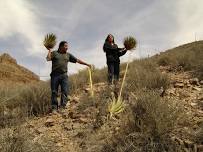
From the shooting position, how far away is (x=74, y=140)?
7969 millimetres

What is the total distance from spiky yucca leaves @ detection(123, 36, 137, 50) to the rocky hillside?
13342 mm

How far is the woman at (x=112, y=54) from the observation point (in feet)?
37.7

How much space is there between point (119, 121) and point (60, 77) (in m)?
2.48

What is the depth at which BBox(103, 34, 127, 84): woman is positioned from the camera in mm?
11500

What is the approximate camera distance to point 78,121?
8898 millimetres

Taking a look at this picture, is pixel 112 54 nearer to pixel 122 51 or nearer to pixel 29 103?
pixel 122 51

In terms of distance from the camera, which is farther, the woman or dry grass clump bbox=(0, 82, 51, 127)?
the woman

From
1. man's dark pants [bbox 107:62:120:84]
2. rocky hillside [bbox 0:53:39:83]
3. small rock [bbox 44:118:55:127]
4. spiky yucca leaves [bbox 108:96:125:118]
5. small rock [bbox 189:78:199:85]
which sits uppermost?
rocky hillside [bbox 0:53:39:83]

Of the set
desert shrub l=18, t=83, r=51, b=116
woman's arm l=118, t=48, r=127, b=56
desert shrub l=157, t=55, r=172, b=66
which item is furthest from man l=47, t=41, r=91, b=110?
desert shrub l=157, t=55, r=172, b=66

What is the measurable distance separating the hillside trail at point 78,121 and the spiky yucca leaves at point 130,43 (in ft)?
4.64

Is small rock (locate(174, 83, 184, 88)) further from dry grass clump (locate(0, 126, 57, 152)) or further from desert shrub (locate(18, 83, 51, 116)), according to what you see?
dry grass clump (locate(0, 126, 57, 152))

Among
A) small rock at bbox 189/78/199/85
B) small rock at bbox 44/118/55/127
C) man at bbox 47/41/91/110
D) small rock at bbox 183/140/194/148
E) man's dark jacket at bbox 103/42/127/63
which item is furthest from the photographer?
man's dark jacket at bbox 103/42/127/63

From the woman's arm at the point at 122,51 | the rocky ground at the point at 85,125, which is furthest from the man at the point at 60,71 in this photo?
the woman's arm at the point at 122,51

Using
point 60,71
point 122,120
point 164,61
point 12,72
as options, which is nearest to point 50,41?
point 60,71
